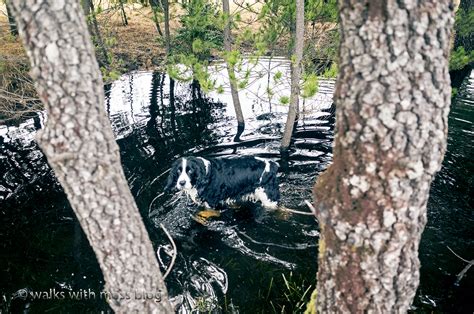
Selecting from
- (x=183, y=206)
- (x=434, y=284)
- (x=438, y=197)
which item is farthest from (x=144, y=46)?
(x=434, y=284)

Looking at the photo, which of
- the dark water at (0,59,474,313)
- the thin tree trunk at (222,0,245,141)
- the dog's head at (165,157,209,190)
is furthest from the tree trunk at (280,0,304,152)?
the dog's head at (165,157,209,190)

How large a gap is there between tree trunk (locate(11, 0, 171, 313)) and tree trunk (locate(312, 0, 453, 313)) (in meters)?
1.24

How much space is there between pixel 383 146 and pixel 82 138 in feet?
5.30

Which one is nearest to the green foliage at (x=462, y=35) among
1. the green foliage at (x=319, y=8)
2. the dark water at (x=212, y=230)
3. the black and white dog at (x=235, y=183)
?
the dark water at (x=212, y=230)

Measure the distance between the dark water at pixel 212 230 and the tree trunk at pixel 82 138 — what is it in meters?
2.15

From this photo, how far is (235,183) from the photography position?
5996 millimetres

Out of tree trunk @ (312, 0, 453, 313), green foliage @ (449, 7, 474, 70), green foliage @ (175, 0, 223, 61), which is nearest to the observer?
tree trunk @ (312, 0, 453, 313)

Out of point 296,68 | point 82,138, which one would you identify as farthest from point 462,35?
point 82,138

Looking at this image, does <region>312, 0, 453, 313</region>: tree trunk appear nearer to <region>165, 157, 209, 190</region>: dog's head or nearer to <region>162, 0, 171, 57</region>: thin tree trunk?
<region>165, 157, 209, 190</region>: dog's head

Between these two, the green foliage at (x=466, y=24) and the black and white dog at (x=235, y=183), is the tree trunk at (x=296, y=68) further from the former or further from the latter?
the green foliage at (x=466, y=24)

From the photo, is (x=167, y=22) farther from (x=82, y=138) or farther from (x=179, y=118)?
(x=82, y=138)

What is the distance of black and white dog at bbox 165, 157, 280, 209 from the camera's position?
5680 mm

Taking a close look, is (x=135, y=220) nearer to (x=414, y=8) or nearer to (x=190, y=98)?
(x=414, y=8)

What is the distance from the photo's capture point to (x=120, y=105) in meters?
10.1
